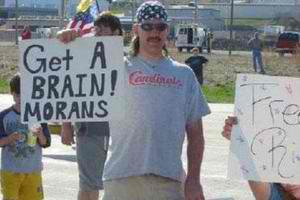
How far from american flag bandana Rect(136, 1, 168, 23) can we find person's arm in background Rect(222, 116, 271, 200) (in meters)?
0.64

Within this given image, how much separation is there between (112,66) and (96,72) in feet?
0.32

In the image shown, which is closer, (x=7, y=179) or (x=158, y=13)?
(x=158, y=13)

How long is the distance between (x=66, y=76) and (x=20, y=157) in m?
2.14

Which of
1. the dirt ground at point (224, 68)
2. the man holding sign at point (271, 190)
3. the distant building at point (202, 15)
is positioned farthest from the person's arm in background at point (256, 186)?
the distant building at point (202, 15)

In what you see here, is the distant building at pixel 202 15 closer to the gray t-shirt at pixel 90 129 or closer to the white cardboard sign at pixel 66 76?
the gray t-shirt at pixel 90 129

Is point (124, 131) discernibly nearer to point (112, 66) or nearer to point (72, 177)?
point (112, 66)

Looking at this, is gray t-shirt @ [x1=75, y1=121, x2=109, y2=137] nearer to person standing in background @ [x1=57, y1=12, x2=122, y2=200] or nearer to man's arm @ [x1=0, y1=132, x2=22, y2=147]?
person standing in background @ [x1=57, y1=12, x2=122, y2=200]

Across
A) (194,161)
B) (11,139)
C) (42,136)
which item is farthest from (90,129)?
(194,161)

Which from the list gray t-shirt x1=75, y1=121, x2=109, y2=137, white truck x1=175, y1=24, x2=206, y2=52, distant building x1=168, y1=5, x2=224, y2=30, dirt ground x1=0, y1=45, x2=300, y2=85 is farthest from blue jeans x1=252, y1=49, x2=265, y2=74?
distant building x1=168, y1=5, x2=224, y2=30

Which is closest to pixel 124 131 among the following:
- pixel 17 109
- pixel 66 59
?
pixel 66 59

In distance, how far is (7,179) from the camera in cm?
703

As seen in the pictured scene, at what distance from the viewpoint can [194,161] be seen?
499cm

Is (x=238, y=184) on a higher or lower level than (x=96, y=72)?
lower

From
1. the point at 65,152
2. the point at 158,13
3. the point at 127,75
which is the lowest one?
the point at 65,152
